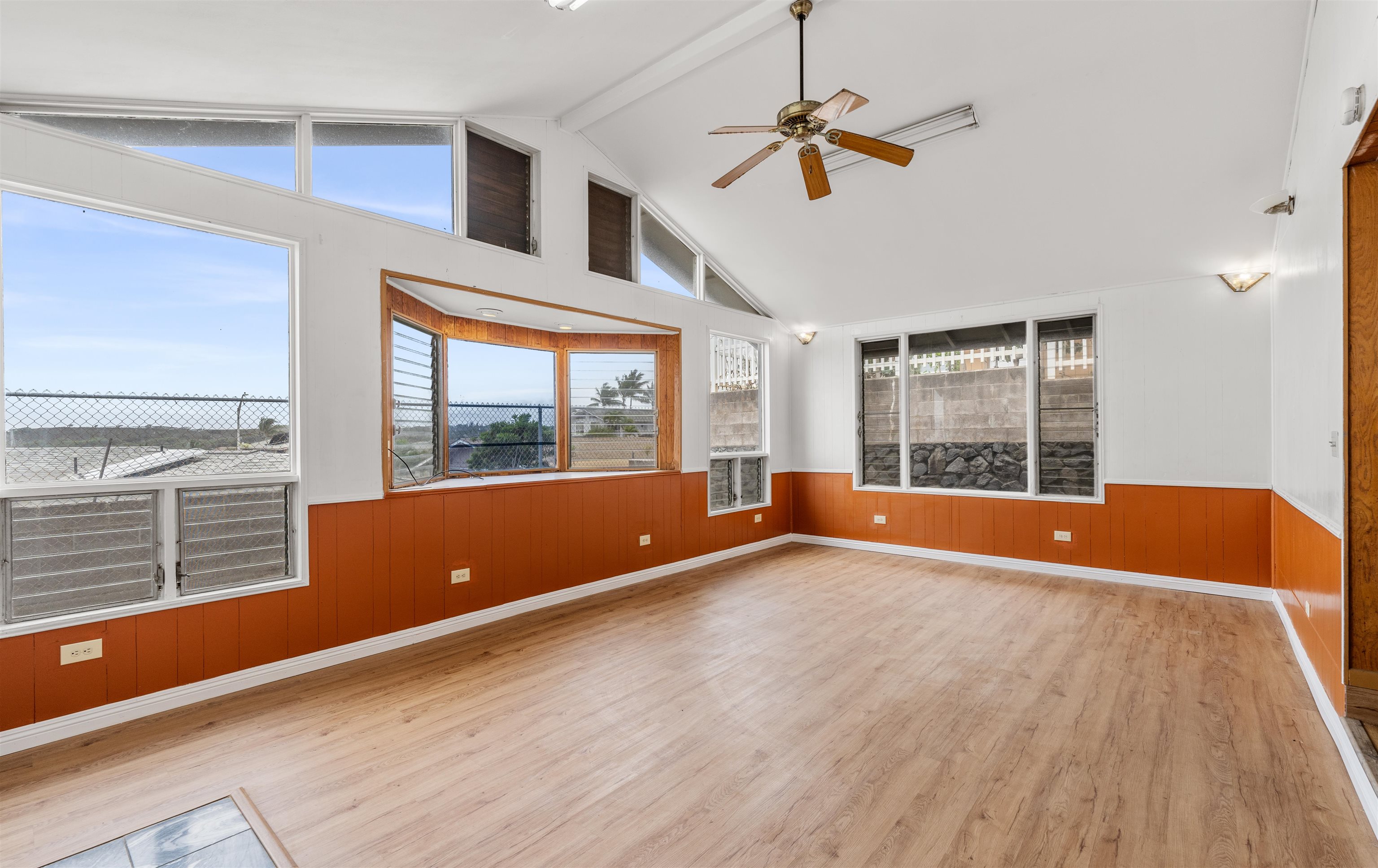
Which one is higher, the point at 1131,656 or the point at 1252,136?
the point at 1252,136

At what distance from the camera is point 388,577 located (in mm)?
3621

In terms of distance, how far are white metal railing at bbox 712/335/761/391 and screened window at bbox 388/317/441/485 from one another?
263cm

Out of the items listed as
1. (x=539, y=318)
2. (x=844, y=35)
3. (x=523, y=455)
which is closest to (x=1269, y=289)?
(x=844, y=35)

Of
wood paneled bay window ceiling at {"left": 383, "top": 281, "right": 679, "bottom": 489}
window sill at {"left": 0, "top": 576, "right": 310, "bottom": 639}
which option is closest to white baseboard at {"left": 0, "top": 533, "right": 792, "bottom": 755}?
window sill at {"left": 0, "top": 576, "right": 310, "bottom": 639}

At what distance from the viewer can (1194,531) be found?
15.9 feet

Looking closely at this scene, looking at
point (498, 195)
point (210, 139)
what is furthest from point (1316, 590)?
point (210, 139)

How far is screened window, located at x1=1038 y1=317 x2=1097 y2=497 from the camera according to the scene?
5344mm

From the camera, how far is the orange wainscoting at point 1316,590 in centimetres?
238

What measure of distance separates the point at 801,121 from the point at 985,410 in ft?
13.2

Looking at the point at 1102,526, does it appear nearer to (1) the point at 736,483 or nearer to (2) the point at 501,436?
(1) the point at 736,483

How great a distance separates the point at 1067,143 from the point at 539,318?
389cm

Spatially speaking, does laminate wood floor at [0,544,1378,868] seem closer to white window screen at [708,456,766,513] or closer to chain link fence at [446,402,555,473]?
chain link fence at [446,402,555,473]

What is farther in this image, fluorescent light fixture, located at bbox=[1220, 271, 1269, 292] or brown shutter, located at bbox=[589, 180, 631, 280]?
brown shutter, located at bbox=[589, 180, 631, 280]

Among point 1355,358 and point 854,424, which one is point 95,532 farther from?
point 854,424
